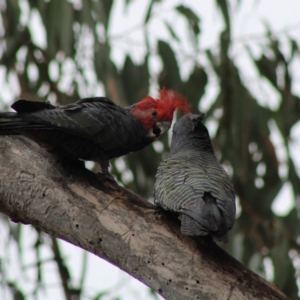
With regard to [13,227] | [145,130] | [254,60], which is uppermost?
[145,130]

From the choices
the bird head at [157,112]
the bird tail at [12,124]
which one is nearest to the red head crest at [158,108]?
the bird head at [157,112]

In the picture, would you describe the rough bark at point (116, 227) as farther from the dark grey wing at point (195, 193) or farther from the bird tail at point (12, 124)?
the bird tail at point (12, 124)

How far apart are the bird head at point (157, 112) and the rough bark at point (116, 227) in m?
0.52

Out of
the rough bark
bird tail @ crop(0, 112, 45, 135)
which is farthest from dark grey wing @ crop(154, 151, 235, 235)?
bird tail @ crop(0, 112, 45, 135)

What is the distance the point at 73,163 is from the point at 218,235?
2.54ft

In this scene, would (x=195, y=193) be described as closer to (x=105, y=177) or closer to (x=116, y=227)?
(x=116, y=227)

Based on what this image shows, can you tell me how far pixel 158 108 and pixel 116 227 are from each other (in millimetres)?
872

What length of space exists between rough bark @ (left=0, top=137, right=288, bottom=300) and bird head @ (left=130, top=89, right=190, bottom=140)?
52 cm

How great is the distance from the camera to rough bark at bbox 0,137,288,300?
2.85 meters

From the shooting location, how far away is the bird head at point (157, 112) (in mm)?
3656

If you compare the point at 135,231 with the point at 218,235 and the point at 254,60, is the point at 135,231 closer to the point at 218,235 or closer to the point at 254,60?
the point at 218,235

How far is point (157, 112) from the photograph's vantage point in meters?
3.70

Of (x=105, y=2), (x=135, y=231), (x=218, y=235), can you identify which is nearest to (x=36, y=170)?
(x=135, y=231)

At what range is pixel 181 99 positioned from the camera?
3.81 metres
